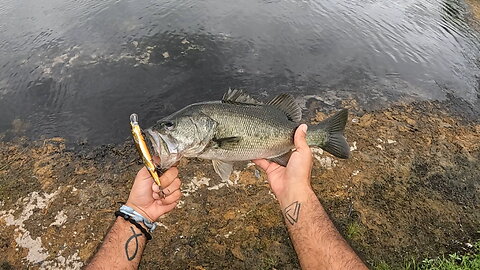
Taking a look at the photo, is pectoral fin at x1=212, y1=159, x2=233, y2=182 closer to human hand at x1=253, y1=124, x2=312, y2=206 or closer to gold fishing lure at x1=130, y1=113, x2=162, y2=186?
human hand at x1=253, y1=124, x2=312, y2=206

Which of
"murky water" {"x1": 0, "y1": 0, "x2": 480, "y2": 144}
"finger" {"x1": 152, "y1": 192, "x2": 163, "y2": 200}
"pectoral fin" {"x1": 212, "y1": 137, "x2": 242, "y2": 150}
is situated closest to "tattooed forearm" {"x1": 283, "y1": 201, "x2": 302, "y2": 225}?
"pectoral fin" {"x1": 212, "y1": 137, "x2": 242, "y2": 150}

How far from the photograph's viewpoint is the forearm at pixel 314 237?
3752 millimetres

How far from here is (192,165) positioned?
22.7ft

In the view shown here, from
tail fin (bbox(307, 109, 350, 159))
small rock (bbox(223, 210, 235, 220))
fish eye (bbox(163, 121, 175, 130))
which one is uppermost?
fish eye (bbox(163, 121, 175, 130))

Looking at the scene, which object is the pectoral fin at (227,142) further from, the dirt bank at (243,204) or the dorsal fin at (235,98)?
the dirt bank at (243,204)

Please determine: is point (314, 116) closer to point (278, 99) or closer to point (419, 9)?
point (278, 99)

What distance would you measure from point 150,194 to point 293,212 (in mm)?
1807

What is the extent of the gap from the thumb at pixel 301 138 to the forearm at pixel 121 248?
2.24m

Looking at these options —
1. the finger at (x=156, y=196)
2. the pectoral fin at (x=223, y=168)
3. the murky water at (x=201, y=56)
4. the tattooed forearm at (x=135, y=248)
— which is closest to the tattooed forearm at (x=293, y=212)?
the pectoral fin at (x=223, y=168)

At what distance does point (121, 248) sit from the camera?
407cm

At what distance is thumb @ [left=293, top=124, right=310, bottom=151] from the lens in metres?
4.59

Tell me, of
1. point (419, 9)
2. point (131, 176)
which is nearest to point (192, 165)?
point (131, 176)

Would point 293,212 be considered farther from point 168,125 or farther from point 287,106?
point 168,125

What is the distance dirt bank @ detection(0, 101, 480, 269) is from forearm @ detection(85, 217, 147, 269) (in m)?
1.24
